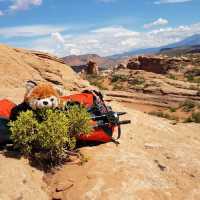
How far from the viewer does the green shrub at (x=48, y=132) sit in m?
8.21

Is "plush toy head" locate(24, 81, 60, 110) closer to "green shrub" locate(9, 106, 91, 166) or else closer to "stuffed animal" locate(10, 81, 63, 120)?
→ "stuffed animal" locate(10, 81, 63, 120)

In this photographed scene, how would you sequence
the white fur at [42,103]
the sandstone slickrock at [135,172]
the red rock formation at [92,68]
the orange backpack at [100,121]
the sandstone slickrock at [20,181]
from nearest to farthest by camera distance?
1. the sandstone slickrock at [20,181]
2. the sandstone slickrock at [135,172]
3. the white fur at [42,103]
4. the orange backpack at [100,121]
5. the red rock formation at [92,68]

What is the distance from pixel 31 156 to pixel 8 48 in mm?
9982

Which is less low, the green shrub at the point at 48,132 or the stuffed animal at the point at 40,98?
the stuffed animal at the point at 40,98

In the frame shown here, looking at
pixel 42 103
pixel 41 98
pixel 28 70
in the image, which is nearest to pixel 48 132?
pixel 42 103

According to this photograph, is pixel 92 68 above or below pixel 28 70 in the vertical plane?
below

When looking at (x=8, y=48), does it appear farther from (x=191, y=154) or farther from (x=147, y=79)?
(x=147, y=79)

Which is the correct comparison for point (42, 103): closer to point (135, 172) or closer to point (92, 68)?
point (135, 172)

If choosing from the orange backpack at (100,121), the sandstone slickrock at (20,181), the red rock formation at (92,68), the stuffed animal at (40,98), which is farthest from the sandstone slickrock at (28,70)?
the red rock formation at (92,68)

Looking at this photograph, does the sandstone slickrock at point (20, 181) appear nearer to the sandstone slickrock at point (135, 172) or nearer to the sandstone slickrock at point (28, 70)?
the sandstone slickrock at point (135, 172)

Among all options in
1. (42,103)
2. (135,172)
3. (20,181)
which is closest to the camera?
(20,181)

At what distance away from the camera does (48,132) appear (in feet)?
26.7

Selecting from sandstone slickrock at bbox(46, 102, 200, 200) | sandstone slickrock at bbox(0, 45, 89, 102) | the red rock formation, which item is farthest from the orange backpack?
the red rock formation

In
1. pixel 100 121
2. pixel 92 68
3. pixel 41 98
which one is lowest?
pixel 92 68
